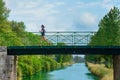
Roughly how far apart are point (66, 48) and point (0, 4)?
29645mm

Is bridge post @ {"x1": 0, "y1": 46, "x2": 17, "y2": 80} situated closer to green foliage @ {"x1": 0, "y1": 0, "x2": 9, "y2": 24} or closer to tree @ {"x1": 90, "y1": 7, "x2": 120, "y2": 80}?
tree @ {"x1": 90, "y1": 7, "x2": 120, "y2": 80}

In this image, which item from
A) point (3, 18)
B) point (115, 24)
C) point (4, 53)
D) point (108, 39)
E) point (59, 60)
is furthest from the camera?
point (59, 60)

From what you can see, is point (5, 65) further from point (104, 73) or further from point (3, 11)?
point (3, 11)

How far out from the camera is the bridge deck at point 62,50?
48312 millimetres

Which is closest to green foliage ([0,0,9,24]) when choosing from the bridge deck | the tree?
the tree

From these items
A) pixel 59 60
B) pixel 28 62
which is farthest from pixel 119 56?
pixel 59 60

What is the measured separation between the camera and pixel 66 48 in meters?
48.5

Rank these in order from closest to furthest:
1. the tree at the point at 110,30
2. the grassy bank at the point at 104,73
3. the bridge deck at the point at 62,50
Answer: the bridge deck at the point at 62,50 → the grassy bank at the point at 104,73 → the tree at the point at 110,30

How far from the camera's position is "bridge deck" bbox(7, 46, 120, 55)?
48.3 metres

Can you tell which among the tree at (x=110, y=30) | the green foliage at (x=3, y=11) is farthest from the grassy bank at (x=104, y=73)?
the green foliage at (x=3, y=11)

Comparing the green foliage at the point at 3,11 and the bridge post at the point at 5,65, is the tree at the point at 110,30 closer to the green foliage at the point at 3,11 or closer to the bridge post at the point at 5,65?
the green foliage at the point at 3,11

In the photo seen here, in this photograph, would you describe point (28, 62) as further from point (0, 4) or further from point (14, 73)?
point (14, 73)

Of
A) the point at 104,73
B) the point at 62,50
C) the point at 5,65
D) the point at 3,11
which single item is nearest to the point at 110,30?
the point at 104,73

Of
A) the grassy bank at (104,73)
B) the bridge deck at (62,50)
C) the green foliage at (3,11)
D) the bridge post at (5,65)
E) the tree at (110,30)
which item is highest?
the green foliage at (3,11)
